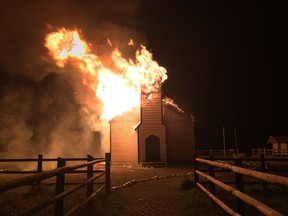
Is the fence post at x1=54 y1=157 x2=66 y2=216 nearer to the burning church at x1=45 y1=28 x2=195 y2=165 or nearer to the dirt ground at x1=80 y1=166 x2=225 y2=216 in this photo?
the dirt ground at x1=80 y1=166 x2=225 y2=216

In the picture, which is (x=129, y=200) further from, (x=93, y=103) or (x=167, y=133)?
(x=93, y=103)

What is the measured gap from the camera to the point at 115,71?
93.0 feet

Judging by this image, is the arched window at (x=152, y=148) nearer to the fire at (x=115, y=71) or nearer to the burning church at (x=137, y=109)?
the burning church at (x=137, y=109)

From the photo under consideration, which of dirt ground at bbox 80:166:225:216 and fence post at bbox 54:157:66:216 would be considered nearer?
fence post at bbox 54:157:66:216

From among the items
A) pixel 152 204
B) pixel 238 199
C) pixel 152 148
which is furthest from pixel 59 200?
pixel 152 148

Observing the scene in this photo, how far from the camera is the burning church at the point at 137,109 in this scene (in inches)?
1022

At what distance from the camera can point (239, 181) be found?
16.3ft

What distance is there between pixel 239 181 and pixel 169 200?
3.93m

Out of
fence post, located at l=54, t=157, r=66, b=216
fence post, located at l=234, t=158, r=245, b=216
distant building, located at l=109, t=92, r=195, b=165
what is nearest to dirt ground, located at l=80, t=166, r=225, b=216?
fence post, located at l=234, t=158, r=245, b=216

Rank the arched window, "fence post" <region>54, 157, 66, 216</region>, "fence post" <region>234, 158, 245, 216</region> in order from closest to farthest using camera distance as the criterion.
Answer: "fence post" <region>54, 157, 66, 216</region> → "fence post" <region>234, 158, 245, 216</region> → the arched window

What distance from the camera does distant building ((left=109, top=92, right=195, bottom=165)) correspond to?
25812 mm

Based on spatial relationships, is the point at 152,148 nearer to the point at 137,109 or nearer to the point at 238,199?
the point at 137,109

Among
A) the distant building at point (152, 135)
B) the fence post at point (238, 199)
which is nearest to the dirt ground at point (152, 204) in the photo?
the fence post at point (238, 199)

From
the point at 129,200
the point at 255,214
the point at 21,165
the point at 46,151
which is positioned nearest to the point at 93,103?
the point at 46,151
